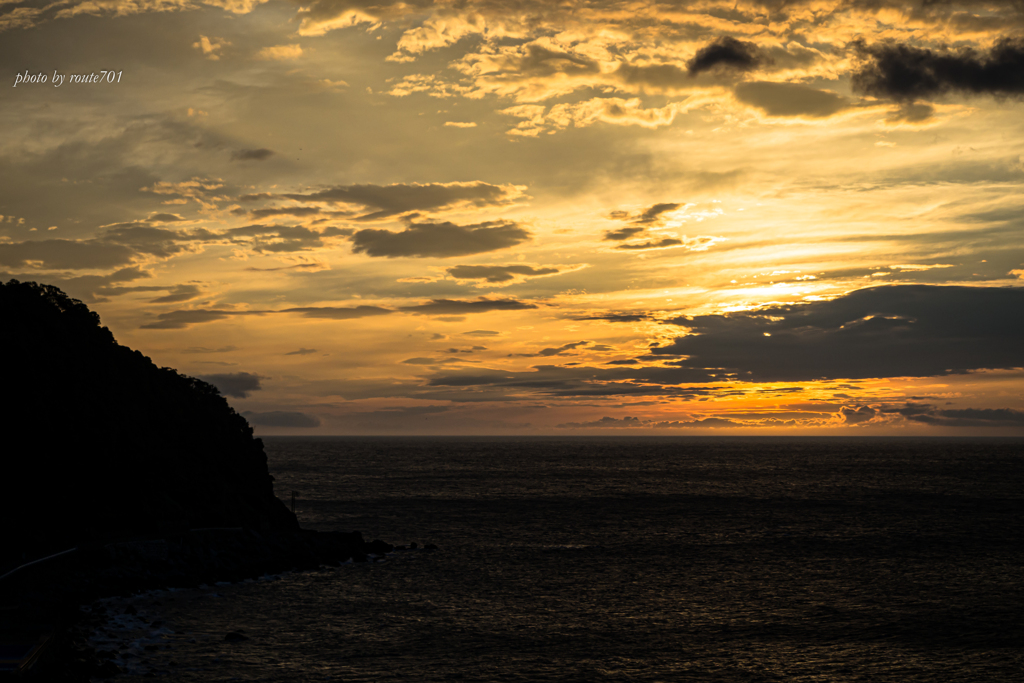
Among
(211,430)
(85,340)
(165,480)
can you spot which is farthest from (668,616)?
(85,340)

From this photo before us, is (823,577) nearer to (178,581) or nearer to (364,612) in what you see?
(364,612)

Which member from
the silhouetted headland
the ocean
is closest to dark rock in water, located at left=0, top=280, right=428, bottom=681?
the silhouetted headland

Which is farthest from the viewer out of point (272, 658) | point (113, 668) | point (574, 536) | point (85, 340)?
point (574, 536)

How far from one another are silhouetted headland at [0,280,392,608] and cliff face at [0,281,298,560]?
0.10 meters

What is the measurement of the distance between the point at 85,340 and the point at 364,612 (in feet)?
128

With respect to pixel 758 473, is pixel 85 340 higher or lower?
higher

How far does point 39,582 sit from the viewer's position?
41469mm

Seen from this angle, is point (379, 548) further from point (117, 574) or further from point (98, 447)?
point (98, 447)

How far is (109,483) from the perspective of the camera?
2184 inches

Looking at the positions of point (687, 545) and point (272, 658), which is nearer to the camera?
point (272, 658)

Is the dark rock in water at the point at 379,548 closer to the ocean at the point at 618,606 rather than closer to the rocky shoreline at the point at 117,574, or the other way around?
the rocky shoreline at the point at 117,574

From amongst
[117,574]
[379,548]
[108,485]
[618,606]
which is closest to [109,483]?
[108,485]

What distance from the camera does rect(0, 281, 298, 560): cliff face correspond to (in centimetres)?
5128

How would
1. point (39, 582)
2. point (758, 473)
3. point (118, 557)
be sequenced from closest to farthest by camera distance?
point (39, 582) < point (118, 557) < point (758, 473)
